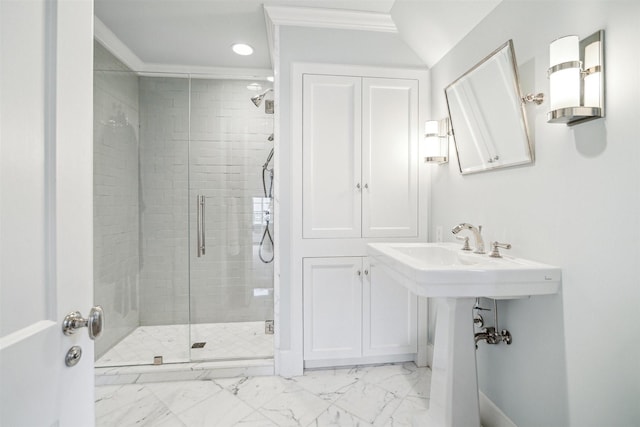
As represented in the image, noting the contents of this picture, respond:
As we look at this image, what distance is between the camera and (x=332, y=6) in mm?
2113

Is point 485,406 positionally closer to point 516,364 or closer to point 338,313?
point 516,364

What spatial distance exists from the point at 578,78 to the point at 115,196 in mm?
3020

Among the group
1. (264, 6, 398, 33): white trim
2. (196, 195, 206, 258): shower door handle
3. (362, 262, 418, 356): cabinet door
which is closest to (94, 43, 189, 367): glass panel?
(196, 195, 206, 258): shower door handle

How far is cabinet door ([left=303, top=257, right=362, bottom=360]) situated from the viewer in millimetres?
2223

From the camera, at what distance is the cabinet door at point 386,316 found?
228cm

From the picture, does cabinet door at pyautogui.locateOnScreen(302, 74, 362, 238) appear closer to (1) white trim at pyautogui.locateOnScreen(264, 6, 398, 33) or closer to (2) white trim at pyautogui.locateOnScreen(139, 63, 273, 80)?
(1) white trim at pyautogui.locateOnScreen(264, 6, 398, 33)

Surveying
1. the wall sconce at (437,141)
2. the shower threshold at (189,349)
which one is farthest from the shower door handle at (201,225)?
the wall sconce at (437,141)

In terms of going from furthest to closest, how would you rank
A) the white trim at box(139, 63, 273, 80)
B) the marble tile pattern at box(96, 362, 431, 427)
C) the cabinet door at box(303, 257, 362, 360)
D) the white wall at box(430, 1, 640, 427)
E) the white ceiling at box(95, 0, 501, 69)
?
1. the white trim at box(139, 63, 273, 80)
2. the cabinet door at box(303, 257, 362, 360)
3. the white ceiling at box(95, 0, 501, 69)
4. the marble tile pattern at box(96, 362, 431, 427)
5. the white wall at box(430, 1, 640, 427)

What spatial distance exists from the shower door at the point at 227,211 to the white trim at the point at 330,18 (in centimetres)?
77

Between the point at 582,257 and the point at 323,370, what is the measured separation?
5.70ft

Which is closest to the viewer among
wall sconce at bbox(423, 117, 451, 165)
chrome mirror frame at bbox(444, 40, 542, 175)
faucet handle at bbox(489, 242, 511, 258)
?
chrome mirror frame at bbox(444, 40, 542, 175)

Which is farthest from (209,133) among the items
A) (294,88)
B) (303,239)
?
(303,239)

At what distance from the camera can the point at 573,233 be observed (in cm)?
122

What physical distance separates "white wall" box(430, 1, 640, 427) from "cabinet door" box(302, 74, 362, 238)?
0.83 m
